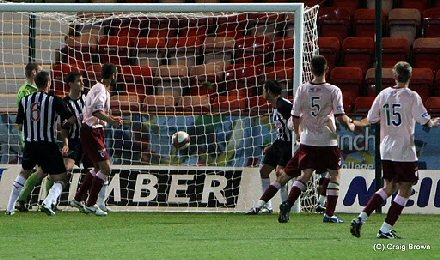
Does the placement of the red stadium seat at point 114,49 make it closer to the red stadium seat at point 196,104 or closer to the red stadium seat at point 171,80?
the red stadium seat at point 171,80

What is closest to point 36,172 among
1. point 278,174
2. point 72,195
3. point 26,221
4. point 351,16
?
point 72,195

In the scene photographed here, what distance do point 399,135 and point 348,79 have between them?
6.32 meters

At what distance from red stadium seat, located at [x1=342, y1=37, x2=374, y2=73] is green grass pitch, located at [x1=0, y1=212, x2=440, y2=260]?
387cm

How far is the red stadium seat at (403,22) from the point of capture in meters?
17.9

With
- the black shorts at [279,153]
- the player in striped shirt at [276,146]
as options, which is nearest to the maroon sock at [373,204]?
the player in striped shirt at [276,146]

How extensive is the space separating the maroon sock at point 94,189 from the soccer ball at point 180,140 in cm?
99

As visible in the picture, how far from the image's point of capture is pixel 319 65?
1195 cm

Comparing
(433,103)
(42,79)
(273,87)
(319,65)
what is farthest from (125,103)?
(319,65)

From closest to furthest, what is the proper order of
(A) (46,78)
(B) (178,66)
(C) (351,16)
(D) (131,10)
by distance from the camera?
(A) (46,78) < (D) (131,10) < (B) (178,66) < (C) (351,16)

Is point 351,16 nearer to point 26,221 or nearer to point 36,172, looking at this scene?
point 36,172

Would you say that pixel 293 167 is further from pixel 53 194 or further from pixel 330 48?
pixel 330 48

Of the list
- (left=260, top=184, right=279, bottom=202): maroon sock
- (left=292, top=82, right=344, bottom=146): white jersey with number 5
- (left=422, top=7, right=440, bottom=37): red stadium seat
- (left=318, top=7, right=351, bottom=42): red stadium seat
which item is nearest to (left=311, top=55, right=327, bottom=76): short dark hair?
(left=292, top=82, right=344, bottom=146): white jersey with number 5

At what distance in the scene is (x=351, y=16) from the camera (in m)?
18.2

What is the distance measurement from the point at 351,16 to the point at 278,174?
467 centimetres
